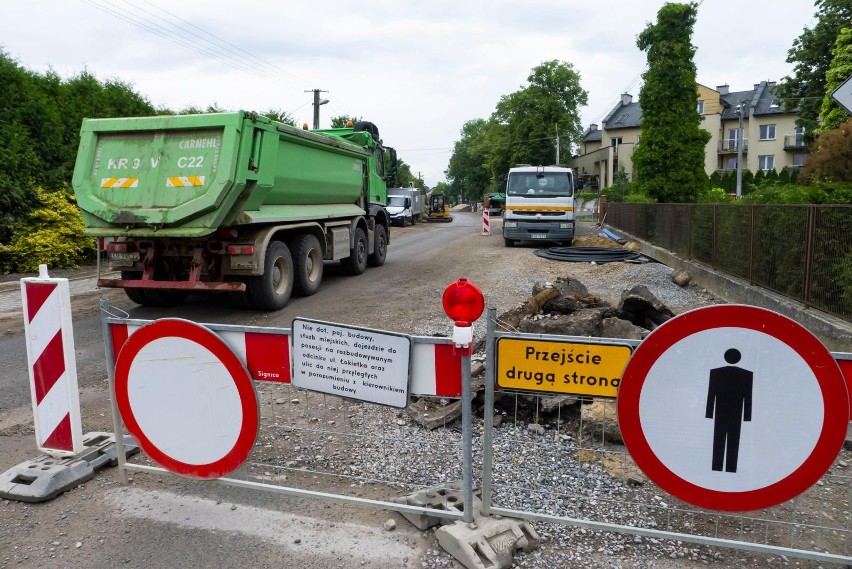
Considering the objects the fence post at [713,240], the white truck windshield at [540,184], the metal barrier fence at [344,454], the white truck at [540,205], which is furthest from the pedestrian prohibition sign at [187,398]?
the white truck windshield at [540,184]

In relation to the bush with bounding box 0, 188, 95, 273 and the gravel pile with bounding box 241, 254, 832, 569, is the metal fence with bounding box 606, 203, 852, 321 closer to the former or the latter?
the gravel pile with bounding box 241, 254, 832, 569

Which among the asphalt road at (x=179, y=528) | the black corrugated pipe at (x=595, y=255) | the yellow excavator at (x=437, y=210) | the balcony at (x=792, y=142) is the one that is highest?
the balcony at (x=792, y=142)

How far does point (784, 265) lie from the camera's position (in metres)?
7.46

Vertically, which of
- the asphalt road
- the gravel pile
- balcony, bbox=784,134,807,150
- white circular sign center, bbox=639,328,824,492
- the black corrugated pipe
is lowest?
the asphalt road

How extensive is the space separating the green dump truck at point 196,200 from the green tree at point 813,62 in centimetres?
3650

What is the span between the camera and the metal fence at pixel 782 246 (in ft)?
19.8

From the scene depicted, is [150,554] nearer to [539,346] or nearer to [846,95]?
[539,346]

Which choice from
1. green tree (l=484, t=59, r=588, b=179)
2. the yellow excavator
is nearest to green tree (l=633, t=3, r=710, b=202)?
the yellow excavator

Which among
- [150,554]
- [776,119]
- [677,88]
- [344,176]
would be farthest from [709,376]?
[776,119]

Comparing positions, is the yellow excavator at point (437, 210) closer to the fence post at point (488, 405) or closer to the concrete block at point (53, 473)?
the concrete block at point (53, 473)

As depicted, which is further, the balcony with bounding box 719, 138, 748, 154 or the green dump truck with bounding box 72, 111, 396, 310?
the balcony with bounding box 719, 138, 748, 154

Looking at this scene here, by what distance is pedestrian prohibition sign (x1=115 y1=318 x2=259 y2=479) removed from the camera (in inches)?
120

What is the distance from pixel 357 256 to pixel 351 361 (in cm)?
964

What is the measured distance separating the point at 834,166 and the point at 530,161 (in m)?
48.7
